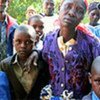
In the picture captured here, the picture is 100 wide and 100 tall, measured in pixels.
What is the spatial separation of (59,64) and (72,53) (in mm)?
150

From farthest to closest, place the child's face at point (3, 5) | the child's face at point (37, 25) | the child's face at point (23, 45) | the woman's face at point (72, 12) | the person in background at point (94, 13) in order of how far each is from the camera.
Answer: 1. the person in background at point (94, 13)
2. the child's face at point (37, 25)
3. the child's face at point (3, 5)
4. the child's face at point (23, 45)
5. the woman's face at point (72, 12)

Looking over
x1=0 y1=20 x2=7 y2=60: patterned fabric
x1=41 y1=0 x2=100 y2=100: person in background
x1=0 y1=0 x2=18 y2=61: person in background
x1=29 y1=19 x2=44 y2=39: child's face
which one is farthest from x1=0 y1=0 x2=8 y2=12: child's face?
x1=41 y1=0 x2=100 y2=100: person in background

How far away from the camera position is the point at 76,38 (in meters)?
3.20

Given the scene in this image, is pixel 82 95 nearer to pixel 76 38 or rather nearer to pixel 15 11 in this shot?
pixel 76 38

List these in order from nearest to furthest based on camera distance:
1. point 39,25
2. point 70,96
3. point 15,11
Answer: point 70,96, point 39,25, point 15,11

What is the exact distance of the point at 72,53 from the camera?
3.14 metres

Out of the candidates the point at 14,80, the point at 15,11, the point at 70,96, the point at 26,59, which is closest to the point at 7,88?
the point at 14,80

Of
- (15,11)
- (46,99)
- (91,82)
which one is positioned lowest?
(15,11)

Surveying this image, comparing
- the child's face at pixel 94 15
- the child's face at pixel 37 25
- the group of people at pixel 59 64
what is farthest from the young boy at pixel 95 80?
the child's face at pixel 94 15

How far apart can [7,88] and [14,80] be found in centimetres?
10

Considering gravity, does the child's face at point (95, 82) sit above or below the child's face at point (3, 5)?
below

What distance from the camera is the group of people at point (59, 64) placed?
3.14 m

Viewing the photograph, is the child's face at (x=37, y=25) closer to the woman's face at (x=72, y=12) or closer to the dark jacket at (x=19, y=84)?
the dark jacket at (x=19, y=84)

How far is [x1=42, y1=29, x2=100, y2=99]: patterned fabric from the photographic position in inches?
123
